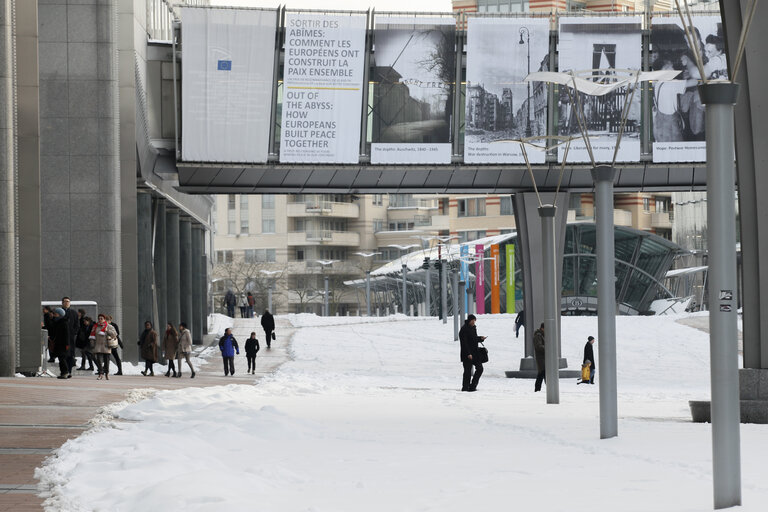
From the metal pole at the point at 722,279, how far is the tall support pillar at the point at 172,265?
1472 inches

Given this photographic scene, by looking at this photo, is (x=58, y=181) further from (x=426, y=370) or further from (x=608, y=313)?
(x=608, y=313)

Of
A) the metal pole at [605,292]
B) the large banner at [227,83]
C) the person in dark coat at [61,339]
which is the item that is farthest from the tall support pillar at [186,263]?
the metal pole at [605,292]

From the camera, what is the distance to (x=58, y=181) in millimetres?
32969

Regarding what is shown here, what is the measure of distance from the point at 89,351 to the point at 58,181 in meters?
5.80

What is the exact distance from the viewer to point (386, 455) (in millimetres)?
12891

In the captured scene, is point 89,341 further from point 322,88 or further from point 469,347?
point 322,88

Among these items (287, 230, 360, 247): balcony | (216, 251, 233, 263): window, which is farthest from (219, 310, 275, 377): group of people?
(216, 251, 233, 263): window

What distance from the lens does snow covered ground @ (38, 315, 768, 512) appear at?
9.66m

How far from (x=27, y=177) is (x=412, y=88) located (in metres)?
13.5

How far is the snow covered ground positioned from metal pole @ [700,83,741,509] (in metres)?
0.52

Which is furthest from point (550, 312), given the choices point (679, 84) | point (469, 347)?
point (679, 84)

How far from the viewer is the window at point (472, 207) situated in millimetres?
107562

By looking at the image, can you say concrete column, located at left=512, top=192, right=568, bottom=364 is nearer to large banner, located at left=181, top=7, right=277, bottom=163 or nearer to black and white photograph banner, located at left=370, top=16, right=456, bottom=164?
black and white photograph banner, located at left=370, top=16, right=456, bottom=164

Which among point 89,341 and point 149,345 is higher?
point 89,341
